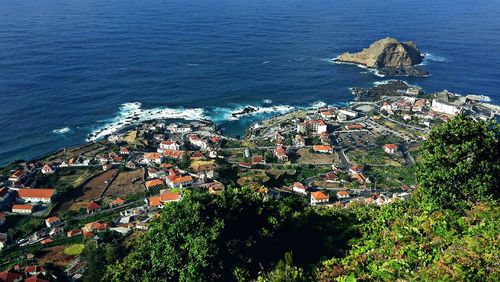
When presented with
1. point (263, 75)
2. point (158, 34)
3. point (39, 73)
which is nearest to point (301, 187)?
point (263, 75)

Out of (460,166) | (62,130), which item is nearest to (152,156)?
(62,130)

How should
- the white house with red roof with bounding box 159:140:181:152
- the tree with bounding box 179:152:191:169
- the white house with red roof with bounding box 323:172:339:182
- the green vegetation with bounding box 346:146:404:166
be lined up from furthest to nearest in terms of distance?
the white house with red roof with bounding box 159:140:181:152 < the tree with bounding box 179:152:191:169 < the green vegetation with bounding box 346:146:404:166 < the white house with red roof with bounding box 323:172:339:182

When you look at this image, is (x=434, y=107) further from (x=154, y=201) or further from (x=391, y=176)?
(x=154, y=201)

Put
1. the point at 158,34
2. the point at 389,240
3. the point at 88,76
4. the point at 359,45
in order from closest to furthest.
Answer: the point at 389,240 → the point at 88,76 → the point at 359,45 → the point at 158,34

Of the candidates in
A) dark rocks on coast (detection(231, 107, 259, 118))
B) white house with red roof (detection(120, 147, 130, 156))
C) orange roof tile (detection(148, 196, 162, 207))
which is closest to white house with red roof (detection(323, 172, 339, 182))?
orange roof tile (detection(148, 196, 162, 207))

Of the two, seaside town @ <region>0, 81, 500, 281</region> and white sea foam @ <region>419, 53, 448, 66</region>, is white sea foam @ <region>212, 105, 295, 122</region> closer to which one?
seaside town @ <region>0, 81, 500, 281</region>

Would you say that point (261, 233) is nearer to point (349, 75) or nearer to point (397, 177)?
point (397, 177)
